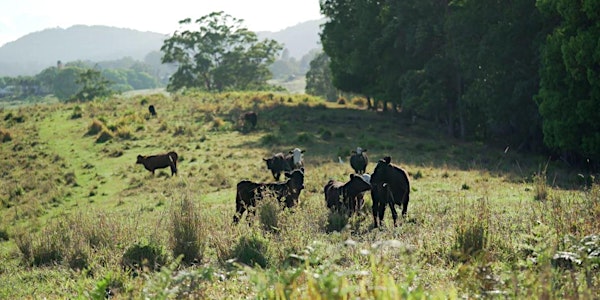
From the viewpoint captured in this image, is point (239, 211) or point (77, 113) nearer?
point (239, 211)

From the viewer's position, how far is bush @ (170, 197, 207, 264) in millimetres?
8602

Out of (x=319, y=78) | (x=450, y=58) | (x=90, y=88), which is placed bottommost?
(x=90, y=88)

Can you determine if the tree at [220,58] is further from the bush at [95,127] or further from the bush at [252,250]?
the bush at [252,250]

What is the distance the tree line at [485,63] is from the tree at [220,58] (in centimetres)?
3729

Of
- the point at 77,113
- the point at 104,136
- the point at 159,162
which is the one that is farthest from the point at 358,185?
the point at 77,113

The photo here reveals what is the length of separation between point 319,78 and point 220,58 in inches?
651

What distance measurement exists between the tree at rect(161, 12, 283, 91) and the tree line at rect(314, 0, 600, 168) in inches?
1468

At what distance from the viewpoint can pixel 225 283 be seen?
6.69 metres

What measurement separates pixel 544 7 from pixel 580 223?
1899 cm

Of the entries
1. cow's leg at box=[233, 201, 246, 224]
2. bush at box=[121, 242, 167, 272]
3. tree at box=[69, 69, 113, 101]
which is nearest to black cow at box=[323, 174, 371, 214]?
cow's leg at box=[233, 201, 246, 224]

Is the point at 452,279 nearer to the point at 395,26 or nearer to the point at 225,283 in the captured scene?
the point at 225,283

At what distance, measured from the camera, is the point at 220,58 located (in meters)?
84.0

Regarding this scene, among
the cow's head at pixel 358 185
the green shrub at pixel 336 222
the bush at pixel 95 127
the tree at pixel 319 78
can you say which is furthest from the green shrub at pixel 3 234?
the tree at pixel 319 78

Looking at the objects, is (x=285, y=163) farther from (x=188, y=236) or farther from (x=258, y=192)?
(x=188, y=236)
